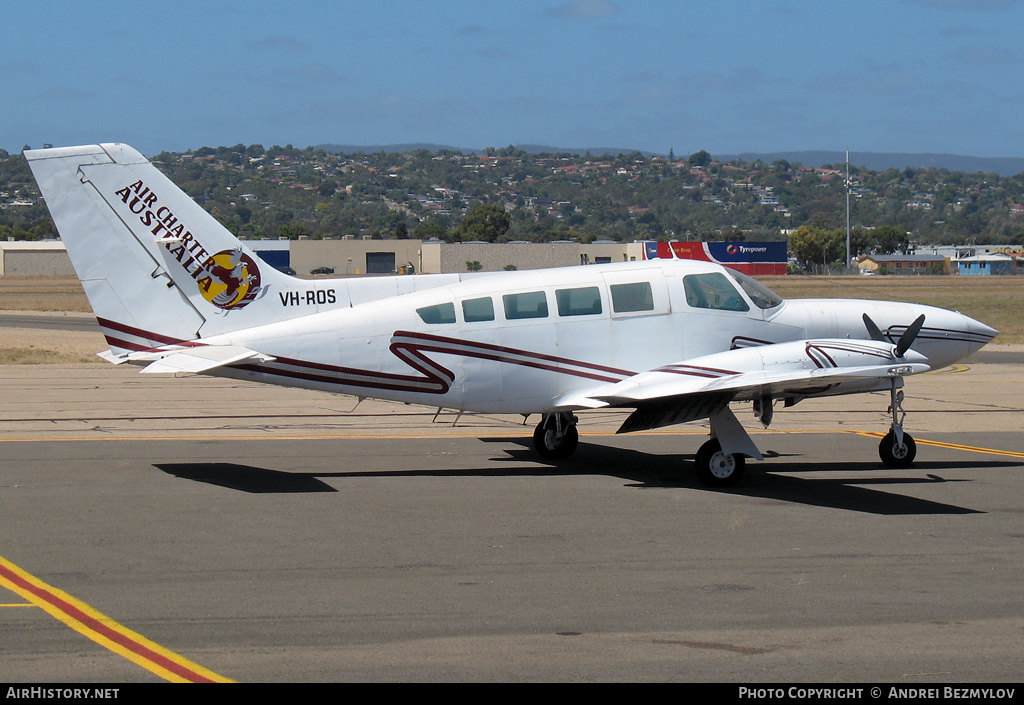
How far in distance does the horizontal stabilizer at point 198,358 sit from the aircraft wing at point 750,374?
4.21m

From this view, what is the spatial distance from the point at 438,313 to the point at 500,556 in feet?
15.2

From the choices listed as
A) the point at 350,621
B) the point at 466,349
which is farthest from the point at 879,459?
the point at 350,621

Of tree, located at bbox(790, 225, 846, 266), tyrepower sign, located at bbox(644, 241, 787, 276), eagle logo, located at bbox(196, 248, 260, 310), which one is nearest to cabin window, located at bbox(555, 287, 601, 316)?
eagle logo, located at bbox(196, 248, 260, 310)

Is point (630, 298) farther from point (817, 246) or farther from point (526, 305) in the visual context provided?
point (817, 246)

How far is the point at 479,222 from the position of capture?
16250 cm

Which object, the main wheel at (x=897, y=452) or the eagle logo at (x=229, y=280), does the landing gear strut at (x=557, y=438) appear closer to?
the main wheel at (x=897, y=452)

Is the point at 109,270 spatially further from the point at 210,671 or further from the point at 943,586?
the point at 943,586

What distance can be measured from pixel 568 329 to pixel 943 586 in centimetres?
622

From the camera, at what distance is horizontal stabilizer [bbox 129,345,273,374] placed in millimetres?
12250

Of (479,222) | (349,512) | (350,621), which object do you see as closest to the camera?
(350,621)

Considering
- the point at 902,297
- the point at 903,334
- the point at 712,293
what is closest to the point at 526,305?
the point at 712,293

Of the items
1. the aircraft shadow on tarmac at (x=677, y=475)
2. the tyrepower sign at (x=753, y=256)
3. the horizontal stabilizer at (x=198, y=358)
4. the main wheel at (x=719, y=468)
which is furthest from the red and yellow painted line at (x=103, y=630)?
the tyrepower sign at (x=753, y=256)

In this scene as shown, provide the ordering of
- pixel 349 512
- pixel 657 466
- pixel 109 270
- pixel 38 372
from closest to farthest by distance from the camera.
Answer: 1. pixel 349 512
2. pixel 109 270
3. pixel 657 466
4. pixel 38 372

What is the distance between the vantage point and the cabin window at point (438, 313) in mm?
13609
